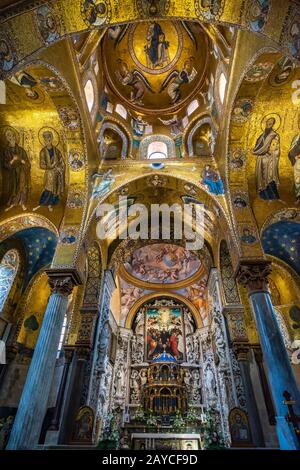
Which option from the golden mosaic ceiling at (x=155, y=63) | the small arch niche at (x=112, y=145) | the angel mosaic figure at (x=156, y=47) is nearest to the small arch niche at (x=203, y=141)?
the golden mosaic ceiling at (x=155, y=63)

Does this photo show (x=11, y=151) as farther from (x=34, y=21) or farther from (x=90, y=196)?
(x=34, y=21)

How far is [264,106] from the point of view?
9297 mm

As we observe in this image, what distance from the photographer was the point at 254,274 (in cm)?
842

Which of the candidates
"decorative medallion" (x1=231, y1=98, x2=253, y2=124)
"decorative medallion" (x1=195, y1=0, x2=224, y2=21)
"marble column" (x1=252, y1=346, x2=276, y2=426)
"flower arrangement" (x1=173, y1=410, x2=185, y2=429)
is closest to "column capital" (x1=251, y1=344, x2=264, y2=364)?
"marble column" (x1=252, y1=346, x2=276, y2=426)

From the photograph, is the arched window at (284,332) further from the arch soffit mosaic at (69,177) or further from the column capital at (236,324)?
the arch soffit mosaic at (69,177)

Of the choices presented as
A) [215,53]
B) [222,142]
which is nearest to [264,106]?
[222,142]

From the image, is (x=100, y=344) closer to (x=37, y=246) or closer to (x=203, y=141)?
(x=37, y=246)

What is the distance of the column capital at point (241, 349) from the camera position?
1048cm

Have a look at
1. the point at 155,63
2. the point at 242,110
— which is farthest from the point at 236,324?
the point at 155,63

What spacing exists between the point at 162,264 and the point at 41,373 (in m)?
13.4

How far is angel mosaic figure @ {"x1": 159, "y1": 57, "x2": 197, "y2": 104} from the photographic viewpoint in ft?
42.6
